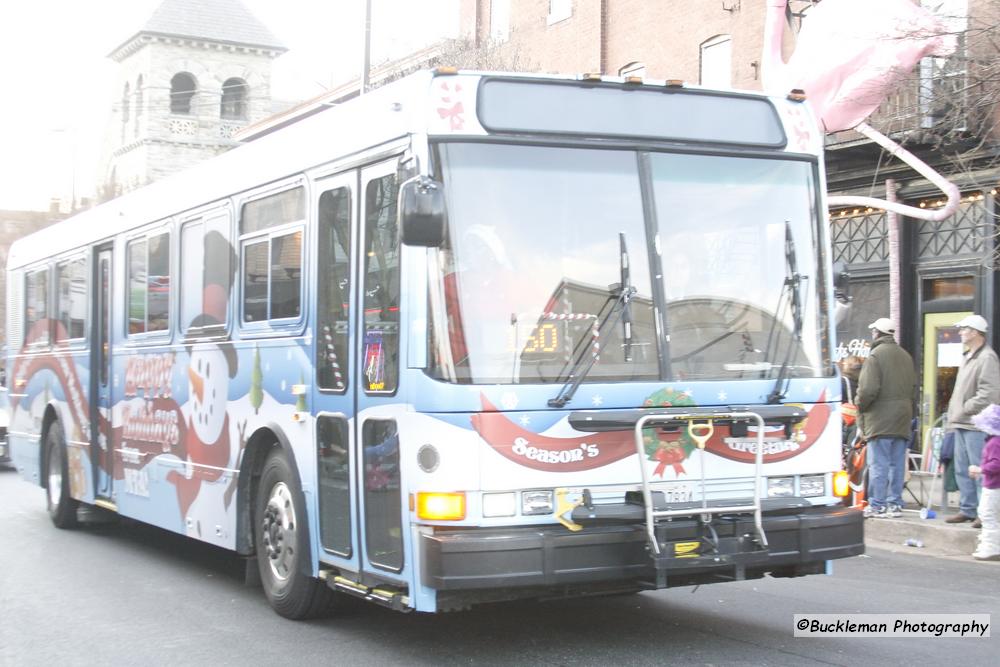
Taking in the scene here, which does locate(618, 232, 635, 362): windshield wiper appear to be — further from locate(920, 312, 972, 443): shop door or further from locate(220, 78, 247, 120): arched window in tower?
locate(220, 78, 247, 120): arched window in tower

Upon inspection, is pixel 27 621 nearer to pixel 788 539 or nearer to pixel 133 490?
pixel 133 490

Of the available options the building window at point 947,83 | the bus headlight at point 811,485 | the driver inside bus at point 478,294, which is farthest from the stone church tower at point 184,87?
the bus headlight at point 811,485

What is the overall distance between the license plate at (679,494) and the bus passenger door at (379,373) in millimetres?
1356

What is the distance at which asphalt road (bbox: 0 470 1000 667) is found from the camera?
7.41 meters

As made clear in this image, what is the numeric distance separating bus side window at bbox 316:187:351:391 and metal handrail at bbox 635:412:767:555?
71.3 inches

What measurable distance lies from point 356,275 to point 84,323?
6.35m

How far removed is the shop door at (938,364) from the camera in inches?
671

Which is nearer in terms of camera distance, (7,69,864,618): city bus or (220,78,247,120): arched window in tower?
(7,69,864,618): city bus

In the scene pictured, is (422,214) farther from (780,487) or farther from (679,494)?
(780,487)

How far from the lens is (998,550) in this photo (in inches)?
438

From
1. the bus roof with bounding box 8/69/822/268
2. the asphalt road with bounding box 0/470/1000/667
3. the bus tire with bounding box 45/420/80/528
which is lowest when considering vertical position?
the asphalt road with bounding box 0/470/1000/667

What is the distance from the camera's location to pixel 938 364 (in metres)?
17.3

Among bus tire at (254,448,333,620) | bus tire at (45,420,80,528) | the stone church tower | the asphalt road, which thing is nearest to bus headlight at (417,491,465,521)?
the asphalt road

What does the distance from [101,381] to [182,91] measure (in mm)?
63819
